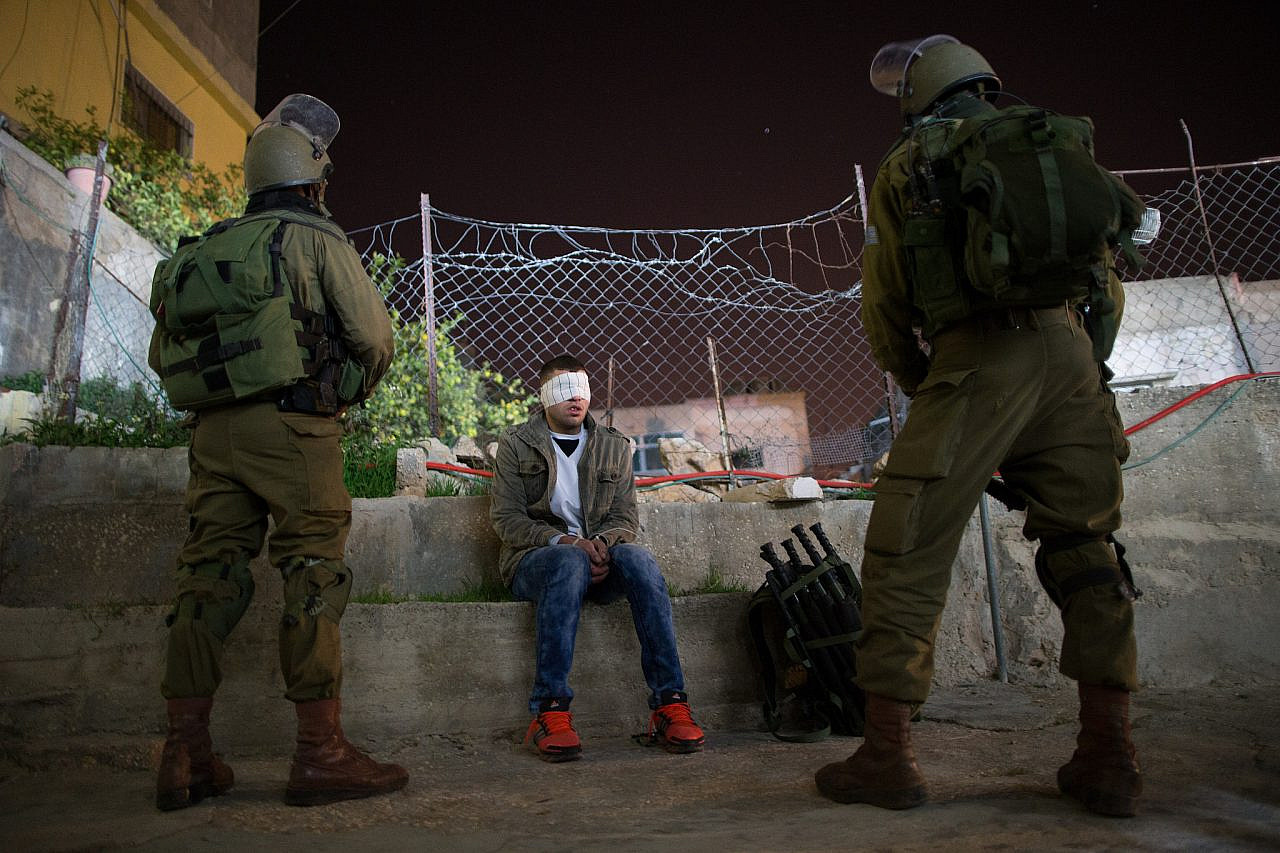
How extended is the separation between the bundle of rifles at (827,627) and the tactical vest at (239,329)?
162 cm

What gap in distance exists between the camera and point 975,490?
1.80 m

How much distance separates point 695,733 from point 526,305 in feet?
9.72

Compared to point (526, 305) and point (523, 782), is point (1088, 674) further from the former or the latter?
point (526, 305)

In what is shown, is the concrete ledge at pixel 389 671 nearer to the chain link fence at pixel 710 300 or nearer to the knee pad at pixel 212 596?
the knee pad at pixel 212 596

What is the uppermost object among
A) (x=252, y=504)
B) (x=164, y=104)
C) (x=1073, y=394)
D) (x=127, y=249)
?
(x=164, y=104)

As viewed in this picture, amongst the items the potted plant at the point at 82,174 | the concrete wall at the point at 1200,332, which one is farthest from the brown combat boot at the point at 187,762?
the concrete wall at the point at 1200,332

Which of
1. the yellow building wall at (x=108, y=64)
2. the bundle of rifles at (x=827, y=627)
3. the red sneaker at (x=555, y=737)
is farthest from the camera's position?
the yellow building wall at (x=108, y=64)

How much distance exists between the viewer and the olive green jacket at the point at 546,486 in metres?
3.02

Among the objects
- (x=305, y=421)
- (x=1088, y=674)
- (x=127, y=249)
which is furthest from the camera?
(x=127, y=249)

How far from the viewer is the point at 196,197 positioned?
7430 mm

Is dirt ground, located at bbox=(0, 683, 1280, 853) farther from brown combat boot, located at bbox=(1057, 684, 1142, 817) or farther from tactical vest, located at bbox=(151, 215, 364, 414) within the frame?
tactical vest, located at bbox=(151, 215, 364, 414)

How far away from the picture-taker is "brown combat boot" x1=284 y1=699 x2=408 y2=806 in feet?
6.51

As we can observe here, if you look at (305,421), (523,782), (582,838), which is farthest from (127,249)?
(582,838)

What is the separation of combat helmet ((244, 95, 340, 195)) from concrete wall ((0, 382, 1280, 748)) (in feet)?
4.57
